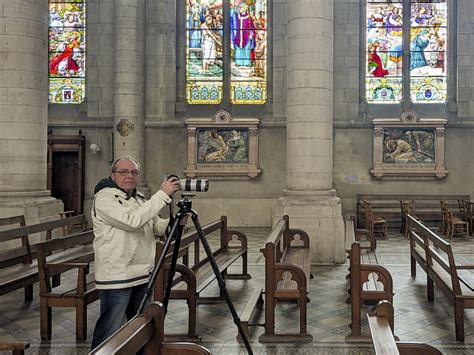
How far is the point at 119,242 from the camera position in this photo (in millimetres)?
4051

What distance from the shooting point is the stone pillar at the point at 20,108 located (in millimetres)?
9383

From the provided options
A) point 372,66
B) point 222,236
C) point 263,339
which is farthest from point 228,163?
point 263,339

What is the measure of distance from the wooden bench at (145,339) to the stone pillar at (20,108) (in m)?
7.47

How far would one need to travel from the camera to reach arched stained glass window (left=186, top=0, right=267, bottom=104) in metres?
16.1

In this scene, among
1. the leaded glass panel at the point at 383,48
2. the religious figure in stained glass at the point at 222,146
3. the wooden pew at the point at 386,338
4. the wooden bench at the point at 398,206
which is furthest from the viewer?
the leaded glass panel at the point at 383,48

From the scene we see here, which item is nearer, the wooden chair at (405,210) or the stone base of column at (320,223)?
the stone base of column at (320,223)

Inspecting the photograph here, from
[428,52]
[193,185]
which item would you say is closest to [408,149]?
[428,52]

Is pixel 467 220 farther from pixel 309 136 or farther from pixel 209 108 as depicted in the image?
pixel 209 108

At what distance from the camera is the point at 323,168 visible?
9820mm

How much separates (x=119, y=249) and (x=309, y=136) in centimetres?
628

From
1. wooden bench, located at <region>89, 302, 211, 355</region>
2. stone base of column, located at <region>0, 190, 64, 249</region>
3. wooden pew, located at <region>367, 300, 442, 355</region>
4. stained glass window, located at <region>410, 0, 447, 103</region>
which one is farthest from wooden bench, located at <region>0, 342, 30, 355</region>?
stained glass window, located at <region>410, 0, 447, 103</region>

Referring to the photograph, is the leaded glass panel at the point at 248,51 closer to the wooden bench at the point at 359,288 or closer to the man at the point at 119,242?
the wooden bench at the point at 359,288

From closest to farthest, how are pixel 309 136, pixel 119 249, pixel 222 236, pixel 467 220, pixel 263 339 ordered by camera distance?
pixel 119 249
pixel 263 339
pixel 222 236
pixel 309 136
pixel 467 220

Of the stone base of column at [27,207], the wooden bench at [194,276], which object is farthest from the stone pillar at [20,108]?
the wooden bench at [194,276]
